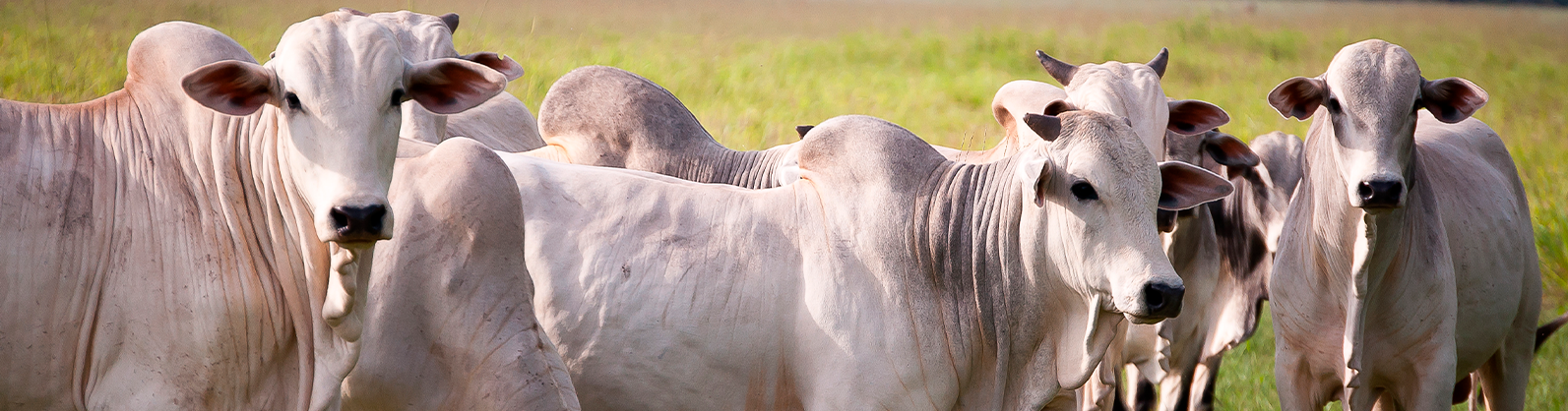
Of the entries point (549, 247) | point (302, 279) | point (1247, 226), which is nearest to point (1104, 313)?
point (549, 247)

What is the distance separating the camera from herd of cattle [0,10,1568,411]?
277 cm

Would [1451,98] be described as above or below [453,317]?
above

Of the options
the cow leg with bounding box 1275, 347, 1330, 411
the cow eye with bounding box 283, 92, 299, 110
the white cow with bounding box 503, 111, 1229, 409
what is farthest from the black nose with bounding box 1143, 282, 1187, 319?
the cow eye with bounding box 283, 92, 299, 110

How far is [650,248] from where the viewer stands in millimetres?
3537

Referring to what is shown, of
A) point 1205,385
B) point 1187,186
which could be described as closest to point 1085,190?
point 1187,186

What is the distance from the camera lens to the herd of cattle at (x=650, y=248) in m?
2.77

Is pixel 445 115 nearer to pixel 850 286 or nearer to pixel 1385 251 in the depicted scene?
pixel 850 286

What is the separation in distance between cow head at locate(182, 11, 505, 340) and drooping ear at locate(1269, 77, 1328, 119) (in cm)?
285

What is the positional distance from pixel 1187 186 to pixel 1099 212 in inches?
18.5

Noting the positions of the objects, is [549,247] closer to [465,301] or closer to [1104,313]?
[465,301]

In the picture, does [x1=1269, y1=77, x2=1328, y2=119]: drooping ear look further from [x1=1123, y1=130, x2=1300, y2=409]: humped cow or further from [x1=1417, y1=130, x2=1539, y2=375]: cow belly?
[x1=1417, y1=130, x2=1539, y2=375]: cow belly

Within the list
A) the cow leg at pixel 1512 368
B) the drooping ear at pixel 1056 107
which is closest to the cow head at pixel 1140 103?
the drooping ear at pixel 1056 107

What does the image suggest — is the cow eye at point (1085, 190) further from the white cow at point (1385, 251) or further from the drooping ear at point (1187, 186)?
the white cow at point (1385, 251)

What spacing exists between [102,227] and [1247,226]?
4645 millimetres
